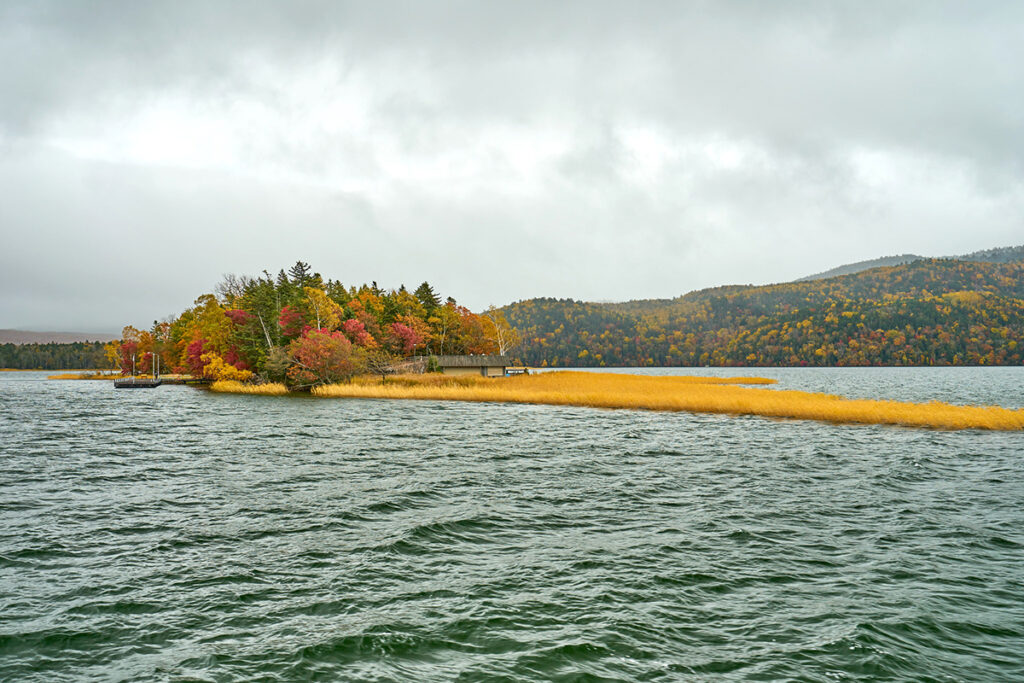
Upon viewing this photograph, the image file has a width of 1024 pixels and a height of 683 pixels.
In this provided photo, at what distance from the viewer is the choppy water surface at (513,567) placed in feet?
29.7

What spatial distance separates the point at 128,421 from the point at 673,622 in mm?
50551

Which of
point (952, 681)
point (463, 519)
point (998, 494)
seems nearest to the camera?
point (952, 681)

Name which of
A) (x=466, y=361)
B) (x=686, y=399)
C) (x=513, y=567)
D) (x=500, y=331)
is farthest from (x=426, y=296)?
(x=513, y=567)

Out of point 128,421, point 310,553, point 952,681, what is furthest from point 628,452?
point 128,421

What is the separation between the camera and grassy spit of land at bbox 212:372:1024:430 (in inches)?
1615

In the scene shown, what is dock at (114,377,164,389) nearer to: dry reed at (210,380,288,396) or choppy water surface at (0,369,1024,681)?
dry reed at (210,380,288,396)

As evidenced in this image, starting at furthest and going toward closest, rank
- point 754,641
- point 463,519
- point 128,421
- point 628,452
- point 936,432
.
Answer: point 128,421
point 936,432
point 628,452
point 463,519
point 754,641

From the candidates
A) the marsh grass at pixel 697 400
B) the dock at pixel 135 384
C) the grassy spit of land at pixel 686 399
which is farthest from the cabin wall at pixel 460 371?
the dock at pixel 135 384

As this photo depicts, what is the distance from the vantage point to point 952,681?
27.9 ft

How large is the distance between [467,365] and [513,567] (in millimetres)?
85727

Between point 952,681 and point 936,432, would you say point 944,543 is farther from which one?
point 936,432

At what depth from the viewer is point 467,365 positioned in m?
98.4

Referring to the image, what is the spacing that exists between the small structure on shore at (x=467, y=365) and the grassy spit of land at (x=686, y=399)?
1323 cm

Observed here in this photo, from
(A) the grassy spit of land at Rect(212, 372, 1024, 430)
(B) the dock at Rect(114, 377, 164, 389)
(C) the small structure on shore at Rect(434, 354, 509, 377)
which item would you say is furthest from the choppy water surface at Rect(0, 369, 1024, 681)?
(B) the dock at Rect(114, 377, 164, 389)
